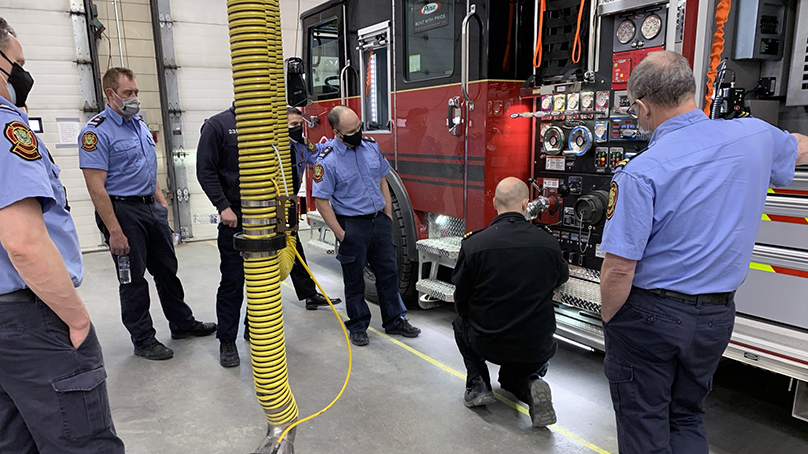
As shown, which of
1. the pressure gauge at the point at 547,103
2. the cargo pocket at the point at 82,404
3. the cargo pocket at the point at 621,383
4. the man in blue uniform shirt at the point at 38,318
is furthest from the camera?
the pressure gauge at the point at 547,103

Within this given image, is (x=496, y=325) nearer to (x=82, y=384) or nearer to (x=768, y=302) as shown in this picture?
(x=768, y=302)

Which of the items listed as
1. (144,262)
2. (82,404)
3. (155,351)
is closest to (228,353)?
(155,351)

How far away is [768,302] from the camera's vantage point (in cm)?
268

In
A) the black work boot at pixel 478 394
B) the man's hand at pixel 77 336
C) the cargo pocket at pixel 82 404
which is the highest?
the man's hand at pixel 77 336

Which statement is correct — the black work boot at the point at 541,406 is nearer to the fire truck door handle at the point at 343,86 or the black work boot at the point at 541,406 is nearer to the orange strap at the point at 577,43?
the orange strap at the point at 577,43

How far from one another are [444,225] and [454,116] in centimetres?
95

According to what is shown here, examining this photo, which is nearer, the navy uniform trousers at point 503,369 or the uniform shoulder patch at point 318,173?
the navy uniform trousers at point 503,369

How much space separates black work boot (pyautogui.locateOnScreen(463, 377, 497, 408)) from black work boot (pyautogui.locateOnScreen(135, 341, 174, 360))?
2.28 metres

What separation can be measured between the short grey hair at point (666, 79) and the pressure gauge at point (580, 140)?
1489 mm

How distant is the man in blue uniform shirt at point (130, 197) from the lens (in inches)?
143

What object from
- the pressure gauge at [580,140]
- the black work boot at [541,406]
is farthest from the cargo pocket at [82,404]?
the pressure gauge at [580,140]

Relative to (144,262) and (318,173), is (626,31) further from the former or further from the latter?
(144,262)

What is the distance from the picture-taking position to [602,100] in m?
3.30

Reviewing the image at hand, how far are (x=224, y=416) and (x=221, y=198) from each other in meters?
1.42
